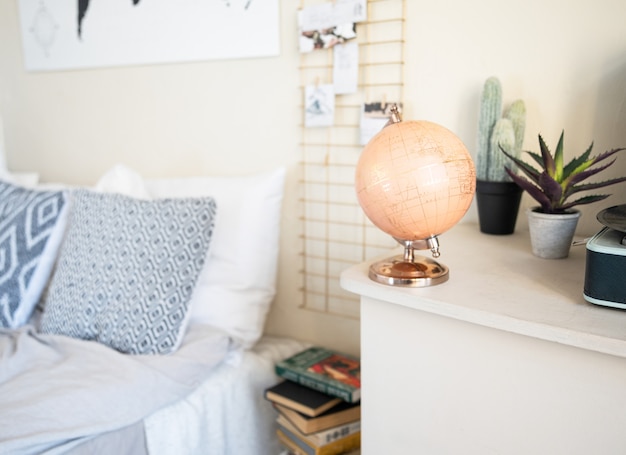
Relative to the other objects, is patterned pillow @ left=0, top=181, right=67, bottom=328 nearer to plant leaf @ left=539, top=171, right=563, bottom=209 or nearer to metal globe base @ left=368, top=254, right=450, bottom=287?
metal globe base @ left=368, top=254, right=450, bottom=287

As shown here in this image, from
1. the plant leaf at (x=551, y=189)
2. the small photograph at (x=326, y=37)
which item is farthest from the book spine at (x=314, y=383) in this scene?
the small photograph at (x=326, y=37)

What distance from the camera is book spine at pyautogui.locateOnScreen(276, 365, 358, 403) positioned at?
46.9 inches

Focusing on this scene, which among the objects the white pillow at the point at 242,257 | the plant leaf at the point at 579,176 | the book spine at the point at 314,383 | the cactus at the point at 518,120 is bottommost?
the book spine at the point at 314,383

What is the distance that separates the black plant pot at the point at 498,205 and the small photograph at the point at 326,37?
51 cm

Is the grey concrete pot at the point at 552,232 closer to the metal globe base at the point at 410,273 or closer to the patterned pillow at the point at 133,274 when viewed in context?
the metal globe base at the point at 410,273

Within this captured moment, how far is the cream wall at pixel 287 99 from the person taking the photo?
3.48 ft

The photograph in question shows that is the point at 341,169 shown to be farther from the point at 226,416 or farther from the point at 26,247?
the point at 26,247

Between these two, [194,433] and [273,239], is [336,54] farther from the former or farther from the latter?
[194,433]

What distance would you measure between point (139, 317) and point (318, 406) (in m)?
0.46

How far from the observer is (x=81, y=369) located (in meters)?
1.14

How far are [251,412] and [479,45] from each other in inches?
40.0

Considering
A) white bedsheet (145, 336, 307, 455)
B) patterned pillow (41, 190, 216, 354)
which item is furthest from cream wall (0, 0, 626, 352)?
patterned pillow (41, 190, 216, 354)

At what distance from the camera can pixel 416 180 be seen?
0.79 metres

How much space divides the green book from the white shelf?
1.24ft
